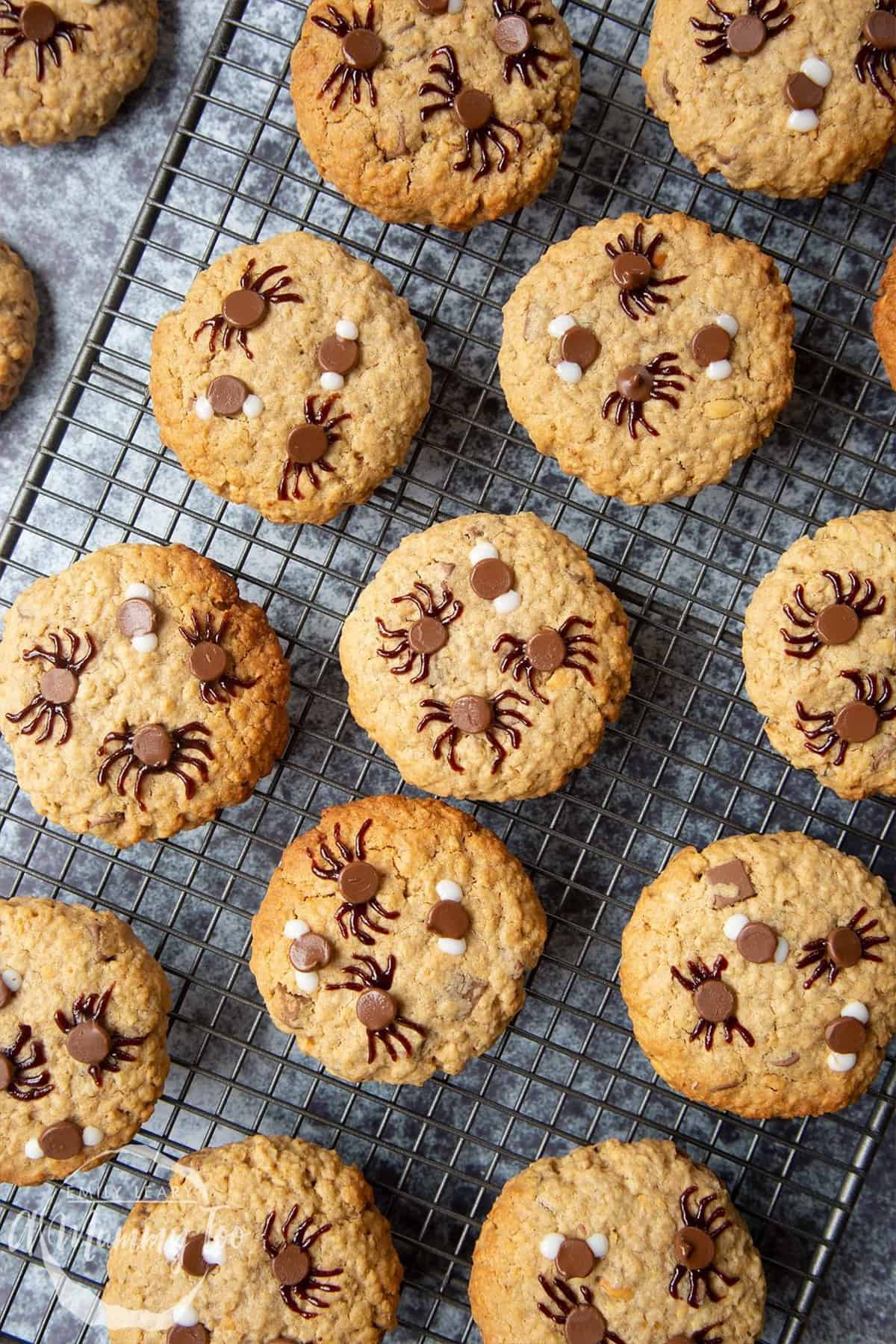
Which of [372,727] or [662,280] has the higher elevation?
[662,280]

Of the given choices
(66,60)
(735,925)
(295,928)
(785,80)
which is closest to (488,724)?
(295,928)

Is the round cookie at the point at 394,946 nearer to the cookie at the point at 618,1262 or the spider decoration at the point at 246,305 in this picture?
the cookie at the point at 618,1262

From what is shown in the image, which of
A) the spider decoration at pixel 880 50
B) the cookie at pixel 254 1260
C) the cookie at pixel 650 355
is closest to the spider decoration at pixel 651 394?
the cookie at pixel 650 355

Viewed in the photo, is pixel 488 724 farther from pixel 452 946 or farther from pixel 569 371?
pixel 569 371

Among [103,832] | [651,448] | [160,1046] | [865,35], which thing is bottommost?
[160,1046]

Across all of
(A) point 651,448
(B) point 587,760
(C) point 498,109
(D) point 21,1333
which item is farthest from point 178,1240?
(C) point 498,109

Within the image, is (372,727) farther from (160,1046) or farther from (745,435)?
(745,435)

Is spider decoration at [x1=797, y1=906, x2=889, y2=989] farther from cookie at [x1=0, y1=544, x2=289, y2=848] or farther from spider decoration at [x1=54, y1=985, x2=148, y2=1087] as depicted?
spider decoration at [x1=54, y1=985, x2=148, y2=1087]
